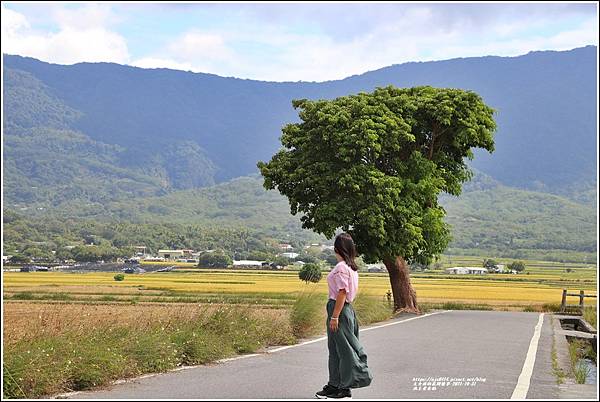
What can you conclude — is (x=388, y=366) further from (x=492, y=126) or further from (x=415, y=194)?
(x=492, y=126)

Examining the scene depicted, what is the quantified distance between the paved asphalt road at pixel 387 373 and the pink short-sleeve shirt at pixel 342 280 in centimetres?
120

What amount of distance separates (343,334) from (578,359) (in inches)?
467

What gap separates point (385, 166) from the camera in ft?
108

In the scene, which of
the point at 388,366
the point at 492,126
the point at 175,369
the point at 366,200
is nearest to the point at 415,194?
the point at 366,200

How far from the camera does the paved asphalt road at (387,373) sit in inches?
416

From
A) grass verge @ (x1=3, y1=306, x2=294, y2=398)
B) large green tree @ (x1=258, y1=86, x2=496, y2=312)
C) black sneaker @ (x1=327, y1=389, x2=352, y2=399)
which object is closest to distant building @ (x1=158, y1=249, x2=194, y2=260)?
large green tree @ (x1=258, y1=86, x2=496, y2=312)

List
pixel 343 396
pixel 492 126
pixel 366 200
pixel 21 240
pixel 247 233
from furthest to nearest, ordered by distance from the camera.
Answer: pixel 247 233 < pixel 21 240 < pixel 492 126 < pixel 366 200 < pixel 343 396

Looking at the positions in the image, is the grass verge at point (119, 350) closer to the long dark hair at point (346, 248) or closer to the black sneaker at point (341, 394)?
the black sneaker at point (341, 394)

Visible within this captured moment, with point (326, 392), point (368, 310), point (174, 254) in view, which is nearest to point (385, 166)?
point (368, 310)

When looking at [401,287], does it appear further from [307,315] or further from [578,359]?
[307,315]

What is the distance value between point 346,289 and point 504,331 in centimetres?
1486

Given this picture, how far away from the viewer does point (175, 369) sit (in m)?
12.5

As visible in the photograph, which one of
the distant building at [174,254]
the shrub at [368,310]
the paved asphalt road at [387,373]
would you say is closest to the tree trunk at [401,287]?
the shrub at [368,310]

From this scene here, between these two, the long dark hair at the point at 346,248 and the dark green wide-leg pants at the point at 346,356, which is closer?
the dark green wide-leg pants at the point at 346,356
